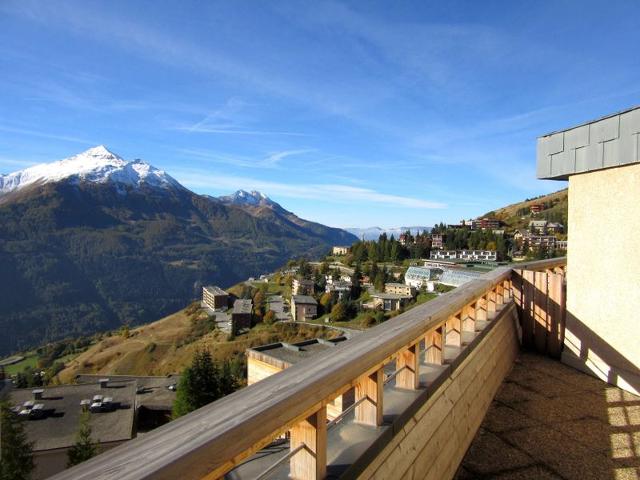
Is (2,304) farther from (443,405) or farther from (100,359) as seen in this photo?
(443,405)

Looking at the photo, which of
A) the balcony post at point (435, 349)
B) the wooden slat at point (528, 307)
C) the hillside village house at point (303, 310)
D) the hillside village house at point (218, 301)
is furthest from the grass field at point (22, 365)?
the balcony post at point (435, 349)

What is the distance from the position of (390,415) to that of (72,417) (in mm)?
33850

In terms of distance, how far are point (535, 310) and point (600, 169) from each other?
2.30m

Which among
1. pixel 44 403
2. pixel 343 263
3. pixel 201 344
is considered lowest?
pixel 201 344

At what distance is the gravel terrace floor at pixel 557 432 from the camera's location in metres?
3.26

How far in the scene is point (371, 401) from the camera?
78.4 inches

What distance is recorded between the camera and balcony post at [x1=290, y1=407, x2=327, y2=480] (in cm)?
148

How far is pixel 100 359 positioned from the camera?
80000 millimetres

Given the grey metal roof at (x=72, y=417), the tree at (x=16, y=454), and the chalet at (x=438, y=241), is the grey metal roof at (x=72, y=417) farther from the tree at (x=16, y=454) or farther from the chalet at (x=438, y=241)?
the chalet at (x=438, y=241)

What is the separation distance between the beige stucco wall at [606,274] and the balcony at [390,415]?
38 centimetres

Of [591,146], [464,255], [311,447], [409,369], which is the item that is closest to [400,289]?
[464,255]

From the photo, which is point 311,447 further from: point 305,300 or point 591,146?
point 305,300

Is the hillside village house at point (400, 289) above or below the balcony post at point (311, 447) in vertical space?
below

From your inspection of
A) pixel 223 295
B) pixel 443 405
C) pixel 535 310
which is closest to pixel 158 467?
pixel 443 405
